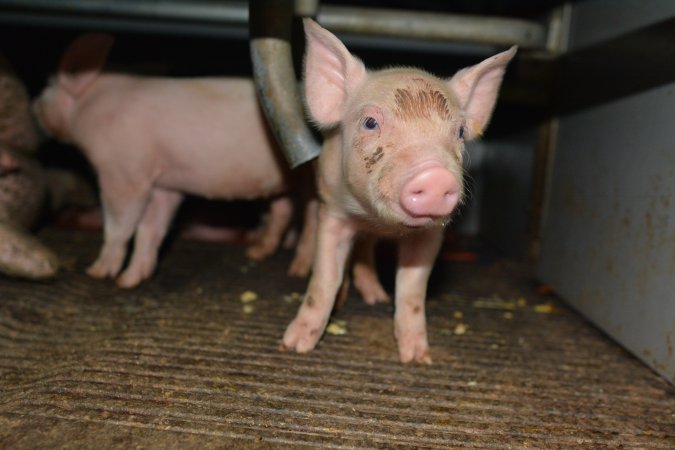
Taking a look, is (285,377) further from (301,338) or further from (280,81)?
(280,81)

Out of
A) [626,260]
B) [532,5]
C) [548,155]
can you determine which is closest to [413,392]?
[626,260]

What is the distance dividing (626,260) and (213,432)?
1.85m

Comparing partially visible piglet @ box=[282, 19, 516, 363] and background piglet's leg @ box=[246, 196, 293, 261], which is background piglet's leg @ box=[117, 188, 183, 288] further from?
partially visible piglet @ box=[282, 19, 516, 363]

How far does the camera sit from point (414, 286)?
2311 millimetres

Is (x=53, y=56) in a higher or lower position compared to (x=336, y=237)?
higher

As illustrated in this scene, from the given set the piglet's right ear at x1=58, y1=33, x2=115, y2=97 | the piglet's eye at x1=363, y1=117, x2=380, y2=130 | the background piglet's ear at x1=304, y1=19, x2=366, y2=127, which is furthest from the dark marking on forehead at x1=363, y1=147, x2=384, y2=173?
the piglet's right ear at x1=58, y1=33, x2=115, y2=97

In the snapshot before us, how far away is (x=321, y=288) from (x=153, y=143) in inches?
49.2

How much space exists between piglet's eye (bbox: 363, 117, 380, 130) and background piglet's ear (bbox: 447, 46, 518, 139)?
0.40 m

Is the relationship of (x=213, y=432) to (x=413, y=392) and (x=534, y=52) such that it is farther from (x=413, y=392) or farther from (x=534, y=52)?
(x=534, y=52)

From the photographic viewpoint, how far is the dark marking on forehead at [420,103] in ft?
6.30

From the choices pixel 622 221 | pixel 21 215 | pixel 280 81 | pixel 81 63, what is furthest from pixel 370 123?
pixel 21 215

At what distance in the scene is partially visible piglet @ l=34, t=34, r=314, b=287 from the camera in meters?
2.93

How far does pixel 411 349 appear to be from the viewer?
7.43ft

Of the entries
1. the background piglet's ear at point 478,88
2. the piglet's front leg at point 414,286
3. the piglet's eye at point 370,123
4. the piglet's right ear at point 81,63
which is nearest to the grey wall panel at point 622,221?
the background piglet's ear at point 478,88
